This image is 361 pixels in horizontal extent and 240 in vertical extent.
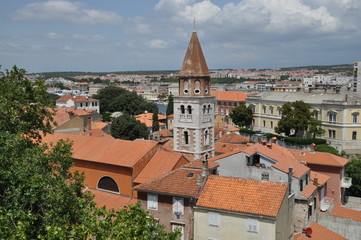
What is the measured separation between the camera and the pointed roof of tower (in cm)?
3712

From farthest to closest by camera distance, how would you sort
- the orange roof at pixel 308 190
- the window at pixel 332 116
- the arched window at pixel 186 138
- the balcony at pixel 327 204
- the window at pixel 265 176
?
1. the window at pixel 332 116
2. the arched window at pixel 186 138
3. the balcony at pixel 327 204
4. the window at pixel 265 176
5. the orange roof at pixel 308 190

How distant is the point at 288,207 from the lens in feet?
84.1

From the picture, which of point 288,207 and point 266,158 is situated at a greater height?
point 266,158

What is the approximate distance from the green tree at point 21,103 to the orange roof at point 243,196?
12.0 meters

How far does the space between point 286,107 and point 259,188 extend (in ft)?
156

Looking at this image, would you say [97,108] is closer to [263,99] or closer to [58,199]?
[263,99]

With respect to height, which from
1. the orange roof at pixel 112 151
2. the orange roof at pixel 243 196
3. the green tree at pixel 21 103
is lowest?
the orange roof at pixel 243 196

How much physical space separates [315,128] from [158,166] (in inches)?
1685

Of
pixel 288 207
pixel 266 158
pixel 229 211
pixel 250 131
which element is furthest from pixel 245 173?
pixel 250 131

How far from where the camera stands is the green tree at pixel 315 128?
214 feet

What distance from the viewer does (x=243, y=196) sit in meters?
23.9

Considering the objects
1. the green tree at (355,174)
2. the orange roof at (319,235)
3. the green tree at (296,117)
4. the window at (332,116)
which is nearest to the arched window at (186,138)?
the orange roof at (319,235)

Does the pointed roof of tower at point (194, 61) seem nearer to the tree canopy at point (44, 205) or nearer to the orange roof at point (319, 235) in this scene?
the orange roof at point (319, 235)

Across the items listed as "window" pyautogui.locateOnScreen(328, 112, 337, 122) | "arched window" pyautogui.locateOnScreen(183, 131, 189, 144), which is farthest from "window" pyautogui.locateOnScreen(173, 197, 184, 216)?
"window" pyautogui.locateOnScreen(328, 112, 337, 122)
